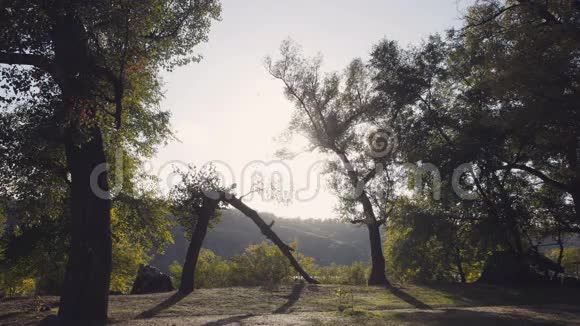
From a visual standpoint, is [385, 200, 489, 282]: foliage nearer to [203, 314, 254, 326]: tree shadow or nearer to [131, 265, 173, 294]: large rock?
[131, 265, 173, 294]: large rock

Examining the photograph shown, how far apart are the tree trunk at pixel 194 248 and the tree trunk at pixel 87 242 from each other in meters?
7.64

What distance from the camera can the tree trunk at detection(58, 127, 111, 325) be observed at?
12.1 meters

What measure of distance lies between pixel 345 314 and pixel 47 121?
1091cm

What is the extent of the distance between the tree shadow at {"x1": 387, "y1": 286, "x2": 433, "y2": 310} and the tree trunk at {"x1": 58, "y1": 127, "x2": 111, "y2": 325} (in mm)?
11488

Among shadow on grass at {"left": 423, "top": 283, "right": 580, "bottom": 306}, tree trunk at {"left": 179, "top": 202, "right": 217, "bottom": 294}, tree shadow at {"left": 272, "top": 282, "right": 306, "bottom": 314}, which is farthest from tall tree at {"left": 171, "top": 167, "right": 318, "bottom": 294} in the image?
shadow on grass at {"left": 423, "top": 283, "right": 580, "bottom": 306}

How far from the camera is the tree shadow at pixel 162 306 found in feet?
44.2

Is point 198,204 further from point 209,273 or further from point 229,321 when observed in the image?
point 209,273

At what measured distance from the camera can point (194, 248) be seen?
69.5ft

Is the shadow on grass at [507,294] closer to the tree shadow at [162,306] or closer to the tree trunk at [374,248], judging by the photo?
the tree trunk at [374,248]

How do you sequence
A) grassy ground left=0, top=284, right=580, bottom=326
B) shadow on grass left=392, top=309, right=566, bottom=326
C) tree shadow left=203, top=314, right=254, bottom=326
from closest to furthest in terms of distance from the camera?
1. shadow on grass left=392, top=309, right=566, bottom=326
2. tree shadow left=203, top=314, right=254, bottom=326
3. grassy ground left=0, top=284, right=580, bottom=326

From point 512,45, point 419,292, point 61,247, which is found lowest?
point 419,292

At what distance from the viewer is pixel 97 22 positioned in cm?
1316

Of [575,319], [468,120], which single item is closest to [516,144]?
[468,120]

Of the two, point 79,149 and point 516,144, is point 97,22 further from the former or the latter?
point 516,144
